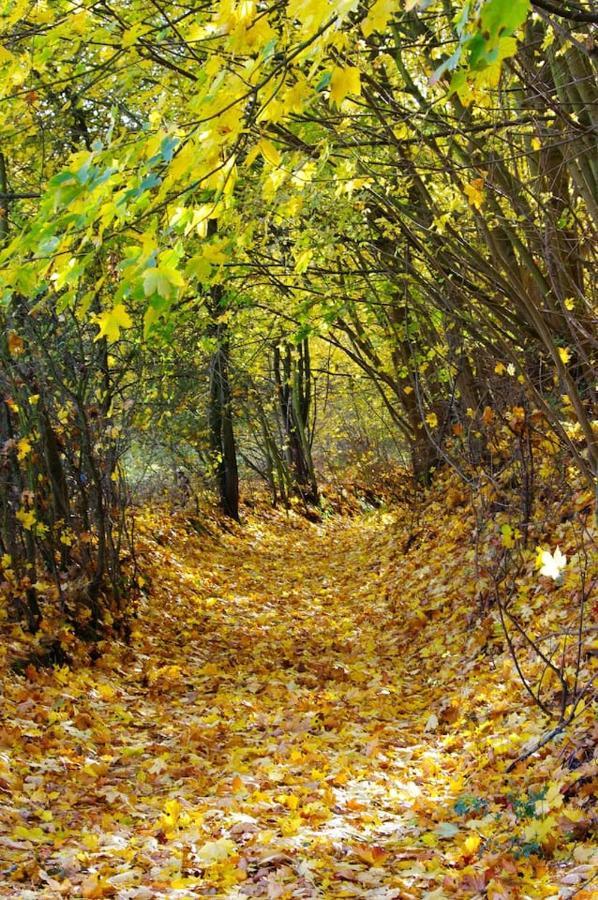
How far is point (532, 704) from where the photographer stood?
496cm

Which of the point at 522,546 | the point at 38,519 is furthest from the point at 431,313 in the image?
the point at 38,519

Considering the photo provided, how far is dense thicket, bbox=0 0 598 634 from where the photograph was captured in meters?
2.48

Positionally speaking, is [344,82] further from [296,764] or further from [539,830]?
[296,764]

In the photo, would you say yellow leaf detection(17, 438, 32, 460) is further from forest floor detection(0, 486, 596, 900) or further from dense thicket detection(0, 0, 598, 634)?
forest floor detection(0, 486, 596, 900)

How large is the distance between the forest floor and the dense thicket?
45.7 inches

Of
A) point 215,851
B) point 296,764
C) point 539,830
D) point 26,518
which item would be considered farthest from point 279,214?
point 539,830

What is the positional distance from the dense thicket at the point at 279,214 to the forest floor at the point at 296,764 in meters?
1.16

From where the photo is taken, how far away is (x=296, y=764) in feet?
16.3

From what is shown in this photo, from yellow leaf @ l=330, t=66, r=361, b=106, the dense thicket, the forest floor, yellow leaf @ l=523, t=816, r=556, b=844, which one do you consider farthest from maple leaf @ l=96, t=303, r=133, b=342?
yellow leaf @ l=523, t=816, r=556, b=844

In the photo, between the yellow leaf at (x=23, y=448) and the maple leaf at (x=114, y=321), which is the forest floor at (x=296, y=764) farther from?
the maple leaf at (x=114, y=321)

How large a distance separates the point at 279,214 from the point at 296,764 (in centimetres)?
364

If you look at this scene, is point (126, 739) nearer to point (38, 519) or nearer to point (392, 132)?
point (38, 519)

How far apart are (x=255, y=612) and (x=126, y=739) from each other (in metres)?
4.25

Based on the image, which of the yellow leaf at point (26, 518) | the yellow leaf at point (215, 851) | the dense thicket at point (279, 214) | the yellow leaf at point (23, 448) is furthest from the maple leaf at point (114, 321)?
the yellow leaf at point (26, 518)
